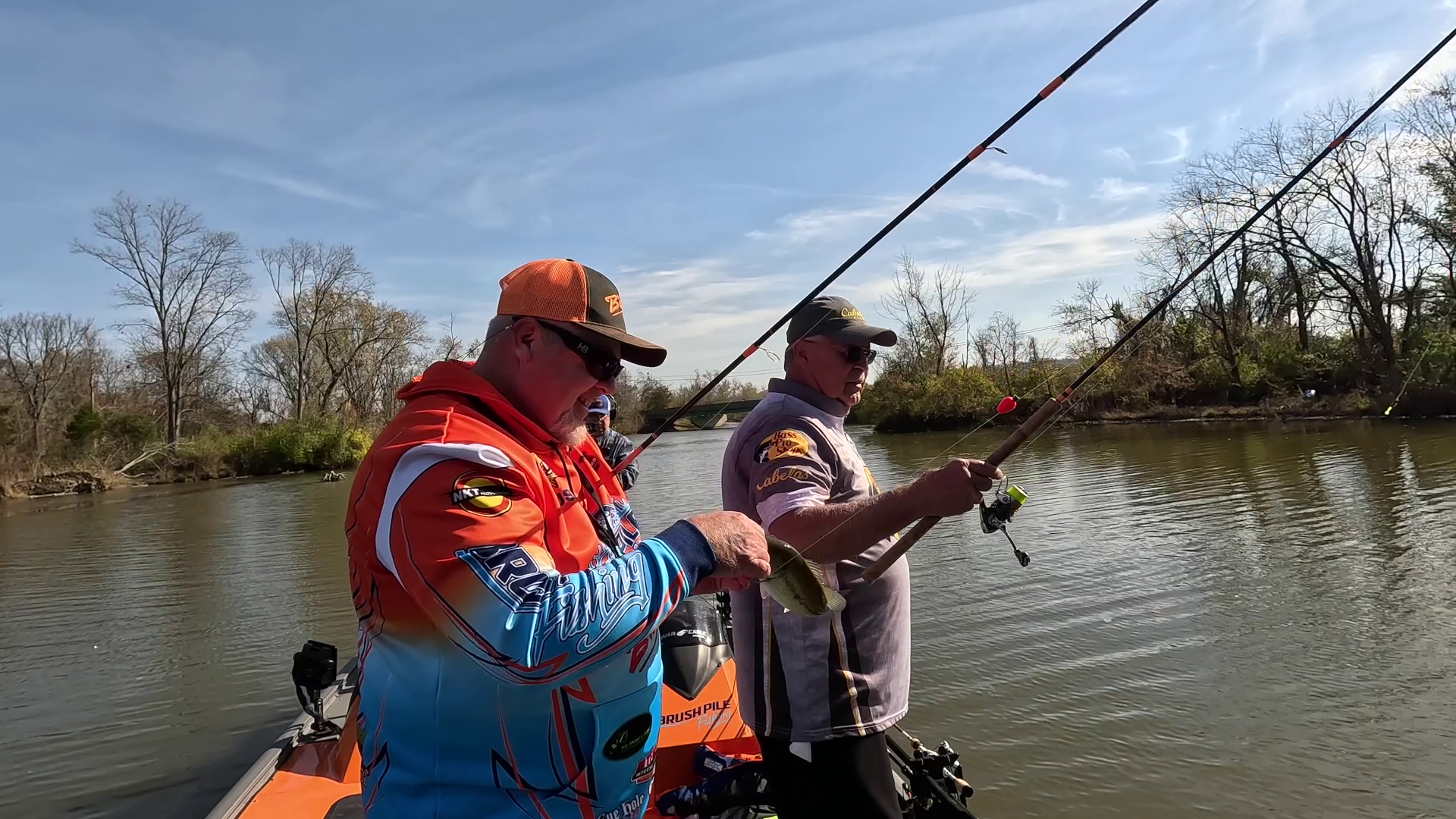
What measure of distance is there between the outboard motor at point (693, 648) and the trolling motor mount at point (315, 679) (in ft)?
6.79

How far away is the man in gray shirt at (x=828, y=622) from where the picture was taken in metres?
2.47

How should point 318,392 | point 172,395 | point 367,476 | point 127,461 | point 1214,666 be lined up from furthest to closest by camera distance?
point 318,392, point 172,395, point 127,461, point 1214,666, point 367,476

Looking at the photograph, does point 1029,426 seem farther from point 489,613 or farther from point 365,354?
point 365,354

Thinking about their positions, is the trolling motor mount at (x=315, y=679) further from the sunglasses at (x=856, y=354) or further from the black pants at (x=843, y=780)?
the sunglasses at (x=856, y=354)

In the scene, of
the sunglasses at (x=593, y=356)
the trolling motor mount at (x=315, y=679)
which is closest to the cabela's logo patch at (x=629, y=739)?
the sunglasses at (x=593, y=356)

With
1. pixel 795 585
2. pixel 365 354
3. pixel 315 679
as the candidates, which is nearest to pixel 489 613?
pixel 795 585

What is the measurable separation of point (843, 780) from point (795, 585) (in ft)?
2.68

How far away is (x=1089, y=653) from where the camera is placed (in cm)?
794

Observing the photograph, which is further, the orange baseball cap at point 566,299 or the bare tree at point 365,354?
the bare tree at point 365,354

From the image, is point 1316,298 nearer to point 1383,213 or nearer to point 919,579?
point 1383,213

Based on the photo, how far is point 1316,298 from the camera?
35688 millimetres

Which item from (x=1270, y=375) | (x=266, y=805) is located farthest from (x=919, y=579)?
(x=1270, y=375)

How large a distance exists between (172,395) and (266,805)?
156 feet

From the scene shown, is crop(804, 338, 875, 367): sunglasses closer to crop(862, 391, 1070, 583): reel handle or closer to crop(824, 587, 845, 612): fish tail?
crop(862, 391, 1070, 583): reel handle
